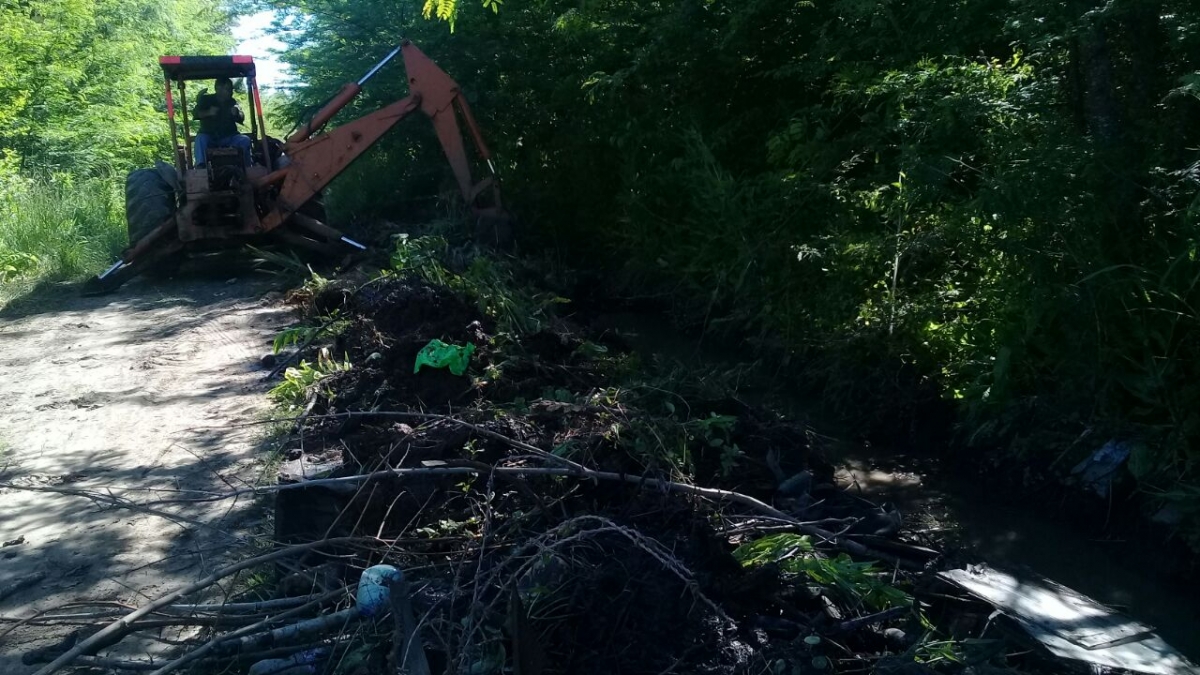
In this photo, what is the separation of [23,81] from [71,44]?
1870mm

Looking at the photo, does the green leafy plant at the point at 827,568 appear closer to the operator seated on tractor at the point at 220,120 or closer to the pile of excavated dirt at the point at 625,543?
the pile of excavated dirt at the point at 625,543

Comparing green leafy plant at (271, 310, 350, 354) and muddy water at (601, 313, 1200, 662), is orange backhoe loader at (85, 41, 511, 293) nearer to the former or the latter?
green leafy plant at (271, 310, 350, 354)

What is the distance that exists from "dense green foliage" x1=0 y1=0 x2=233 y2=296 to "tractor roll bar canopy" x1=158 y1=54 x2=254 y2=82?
9.16ft

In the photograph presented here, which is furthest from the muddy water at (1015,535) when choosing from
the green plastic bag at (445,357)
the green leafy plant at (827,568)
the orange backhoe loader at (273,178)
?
the orange backhoe loader at (273,178)

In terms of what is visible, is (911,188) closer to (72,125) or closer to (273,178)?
(273,178)

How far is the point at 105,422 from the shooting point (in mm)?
7801

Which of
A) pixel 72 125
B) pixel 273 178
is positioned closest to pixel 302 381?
pixel 273 178

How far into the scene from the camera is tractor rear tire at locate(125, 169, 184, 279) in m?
13.3

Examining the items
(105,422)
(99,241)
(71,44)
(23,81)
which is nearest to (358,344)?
(105,422)

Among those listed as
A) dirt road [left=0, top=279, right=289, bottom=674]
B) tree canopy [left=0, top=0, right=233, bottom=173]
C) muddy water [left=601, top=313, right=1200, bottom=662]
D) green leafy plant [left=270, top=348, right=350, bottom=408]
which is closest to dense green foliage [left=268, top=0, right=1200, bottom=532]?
muddy water [left=601, top=313, right=1200, bottom=662]

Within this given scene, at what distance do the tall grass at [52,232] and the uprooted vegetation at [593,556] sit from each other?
833cm

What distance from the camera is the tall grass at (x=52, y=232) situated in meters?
13.6

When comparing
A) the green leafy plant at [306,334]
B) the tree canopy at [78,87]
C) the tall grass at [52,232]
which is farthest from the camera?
the tree canopy at [78,87]

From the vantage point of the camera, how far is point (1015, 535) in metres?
6.34
